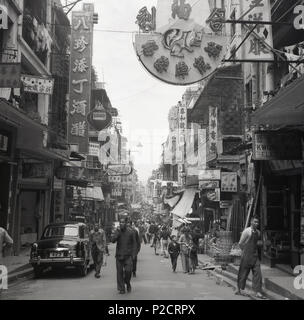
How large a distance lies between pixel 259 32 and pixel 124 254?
6.40 meters

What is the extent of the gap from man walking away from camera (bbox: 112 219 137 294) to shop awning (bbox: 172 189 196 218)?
61.0 feet

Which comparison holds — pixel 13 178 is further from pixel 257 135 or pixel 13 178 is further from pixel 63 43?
pixel 63 43

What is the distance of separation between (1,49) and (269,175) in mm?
11230

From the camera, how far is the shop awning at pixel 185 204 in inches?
1232

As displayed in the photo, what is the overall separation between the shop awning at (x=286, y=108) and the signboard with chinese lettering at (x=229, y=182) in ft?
24.8

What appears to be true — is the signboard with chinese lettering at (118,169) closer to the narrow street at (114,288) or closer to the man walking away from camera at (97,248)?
the man walking away from camera at (97,248)

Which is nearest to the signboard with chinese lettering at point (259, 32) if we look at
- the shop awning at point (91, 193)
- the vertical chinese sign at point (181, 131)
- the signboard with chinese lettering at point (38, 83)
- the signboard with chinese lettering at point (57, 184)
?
the signboard with chinese lettering at point (38, 83)

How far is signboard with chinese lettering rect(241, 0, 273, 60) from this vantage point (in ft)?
39.4

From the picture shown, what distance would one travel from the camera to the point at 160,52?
1188 centimetres

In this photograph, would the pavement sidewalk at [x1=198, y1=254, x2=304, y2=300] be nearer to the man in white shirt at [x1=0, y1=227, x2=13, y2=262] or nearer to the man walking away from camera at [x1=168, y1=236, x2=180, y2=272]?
the man walking away from camera at [x1=168, y1=236, x2=180, y2=272]

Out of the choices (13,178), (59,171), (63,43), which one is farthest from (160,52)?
(63,43)

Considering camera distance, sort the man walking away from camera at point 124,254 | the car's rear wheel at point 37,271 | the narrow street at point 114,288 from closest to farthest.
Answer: the narrow street at point 114,288
the man walking away from camera at point 124,254
the car's rear wheel at point 37,271

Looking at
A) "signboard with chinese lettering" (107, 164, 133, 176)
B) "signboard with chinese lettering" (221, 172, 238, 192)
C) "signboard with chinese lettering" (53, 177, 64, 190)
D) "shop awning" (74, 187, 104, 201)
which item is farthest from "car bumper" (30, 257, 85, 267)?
"signboard with chinese lettering" (107, 164, 133, 176)

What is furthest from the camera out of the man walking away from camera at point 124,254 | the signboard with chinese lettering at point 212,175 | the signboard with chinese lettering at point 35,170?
the signboard with chinese lettering at point 212,175
